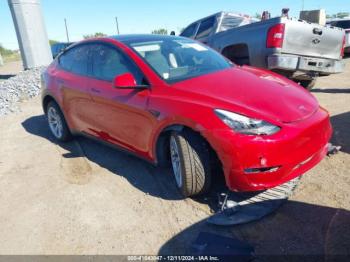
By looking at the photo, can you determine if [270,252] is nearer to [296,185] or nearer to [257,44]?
[296,185]

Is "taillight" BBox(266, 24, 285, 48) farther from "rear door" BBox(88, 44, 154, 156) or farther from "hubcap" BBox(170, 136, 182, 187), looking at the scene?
"hubcap" BBox(170, 136, 182, 187)

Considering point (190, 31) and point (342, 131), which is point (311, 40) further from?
point (190, 31)

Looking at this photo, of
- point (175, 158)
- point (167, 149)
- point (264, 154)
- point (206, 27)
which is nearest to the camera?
point (264, 154)

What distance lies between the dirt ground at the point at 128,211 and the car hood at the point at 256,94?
872 mm

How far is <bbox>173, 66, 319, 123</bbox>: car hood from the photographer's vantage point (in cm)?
282

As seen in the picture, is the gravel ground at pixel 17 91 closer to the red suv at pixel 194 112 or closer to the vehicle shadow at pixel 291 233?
the red suv at pixel 194 112

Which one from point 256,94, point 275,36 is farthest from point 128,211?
point 275,36

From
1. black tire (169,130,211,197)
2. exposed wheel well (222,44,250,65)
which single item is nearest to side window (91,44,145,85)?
black tire (169,130,211,197)

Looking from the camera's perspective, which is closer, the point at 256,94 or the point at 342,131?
the point at 256,94

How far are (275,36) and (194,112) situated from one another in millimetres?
3289

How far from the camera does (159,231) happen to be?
2.91 m

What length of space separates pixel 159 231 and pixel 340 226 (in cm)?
155

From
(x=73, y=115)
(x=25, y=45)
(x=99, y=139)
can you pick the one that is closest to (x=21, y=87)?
(x=25, y=45)

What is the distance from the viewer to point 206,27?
8297 mm
